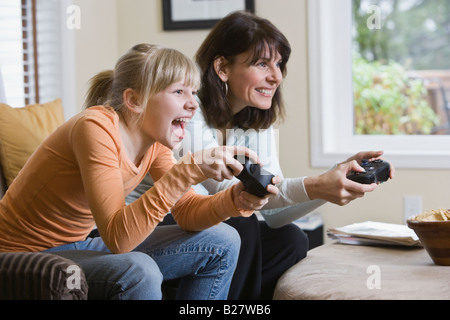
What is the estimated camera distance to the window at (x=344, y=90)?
2.81 meters

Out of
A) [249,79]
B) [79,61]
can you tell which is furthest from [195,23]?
[249,79]

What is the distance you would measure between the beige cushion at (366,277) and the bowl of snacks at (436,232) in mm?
29

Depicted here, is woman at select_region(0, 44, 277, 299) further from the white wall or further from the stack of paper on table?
the white wall

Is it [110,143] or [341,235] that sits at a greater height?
[110,143]

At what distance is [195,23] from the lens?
2957 millimetres

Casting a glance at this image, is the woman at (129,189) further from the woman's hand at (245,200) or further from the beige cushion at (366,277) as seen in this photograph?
the beige cushion at (366,277)

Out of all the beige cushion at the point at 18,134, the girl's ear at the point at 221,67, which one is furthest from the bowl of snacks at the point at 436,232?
the beige cushion at the point at 18,134

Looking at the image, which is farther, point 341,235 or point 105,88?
point 341,235

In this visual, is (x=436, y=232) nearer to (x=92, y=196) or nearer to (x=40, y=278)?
(x=92, y=196)

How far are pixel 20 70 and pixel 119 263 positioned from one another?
1.57m

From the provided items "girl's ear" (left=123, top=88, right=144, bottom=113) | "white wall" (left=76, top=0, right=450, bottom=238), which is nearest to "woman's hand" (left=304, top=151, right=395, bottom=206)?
"girl's ear" (left=123, top=88, right=144, bottom=113)

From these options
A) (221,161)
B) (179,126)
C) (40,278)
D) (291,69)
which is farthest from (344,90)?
(40,278)

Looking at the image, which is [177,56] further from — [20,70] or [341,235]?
[20,70]

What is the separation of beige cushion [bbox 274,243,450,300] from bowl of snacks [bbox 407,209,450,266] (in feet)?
0.09
